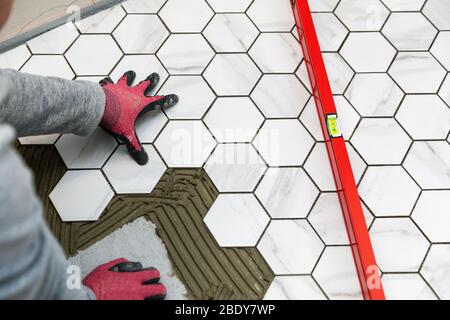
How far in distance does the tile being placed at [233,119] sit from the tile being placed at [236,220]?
183mm

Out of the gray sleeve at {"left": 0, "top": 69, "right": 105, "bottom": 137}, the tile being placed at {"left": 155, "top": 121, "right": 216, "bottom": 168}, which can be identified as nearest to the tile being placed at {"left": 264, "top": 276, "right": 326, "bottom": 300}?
the tile being placed at {"left": 155, "top": 121, "right": 216, "bottom": 168}

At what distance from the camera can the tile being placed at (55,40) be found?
1549mm

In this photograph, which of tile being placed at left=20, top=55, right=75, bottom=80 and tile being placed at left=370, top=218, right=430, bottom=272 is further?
tile being placed at left=20, top=55, right=75, bottom=80

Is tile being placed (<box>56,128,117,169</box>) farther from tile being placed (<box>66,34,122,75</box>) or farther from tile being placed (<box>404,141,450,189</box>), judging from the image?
tile being placed (<box>404,141,450,189</box>)

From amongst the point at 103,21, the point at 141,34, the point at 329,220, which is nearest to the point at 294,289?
the point at 329,220

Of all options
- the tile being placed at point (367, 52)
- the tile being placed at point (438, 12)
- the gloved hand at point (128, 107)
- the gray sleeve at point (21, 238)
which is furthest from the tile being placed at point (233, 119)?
the gray sleeve at point (21, 238)

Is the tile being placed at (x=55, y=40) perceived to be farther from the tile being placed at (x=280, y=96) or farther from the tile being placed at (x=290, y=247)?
the tile being placed at (x=290, y=247)

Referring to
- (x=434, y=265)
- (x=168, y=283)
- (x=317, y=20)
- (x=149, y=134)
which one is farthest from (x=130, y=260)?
(x=317, y=20)

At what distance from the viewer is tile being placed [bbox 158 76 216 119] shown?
146 centimetres

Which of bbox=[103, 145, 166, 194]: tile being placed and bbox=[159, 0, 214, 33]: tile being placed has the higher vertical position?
bbox=[159, 0, 214, 33]: tile being placed

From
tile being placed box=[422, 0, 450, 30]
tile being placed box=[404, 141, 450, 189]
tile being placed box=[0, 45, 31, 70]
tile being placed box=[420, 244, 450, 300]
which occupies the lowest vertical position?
tile being placed box=[420, 244, 450, 300]

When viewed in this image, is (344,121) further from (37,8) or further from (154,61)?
(37,8)

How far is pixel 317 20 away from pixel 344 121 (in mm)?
370

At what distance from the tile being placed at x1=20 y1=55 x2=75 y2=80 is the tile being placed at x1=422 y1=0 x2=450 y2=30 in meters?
1.15
